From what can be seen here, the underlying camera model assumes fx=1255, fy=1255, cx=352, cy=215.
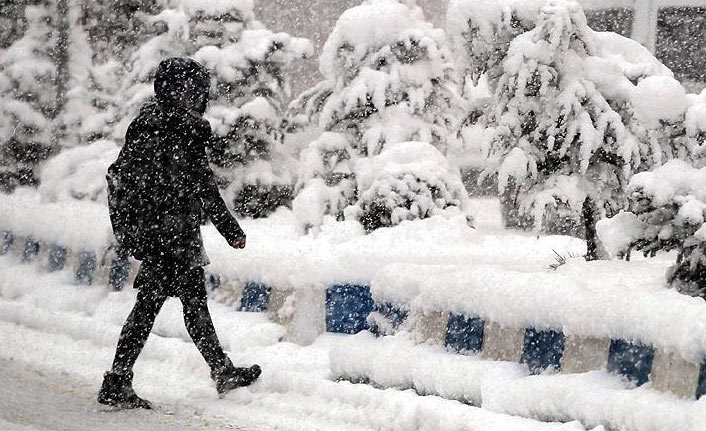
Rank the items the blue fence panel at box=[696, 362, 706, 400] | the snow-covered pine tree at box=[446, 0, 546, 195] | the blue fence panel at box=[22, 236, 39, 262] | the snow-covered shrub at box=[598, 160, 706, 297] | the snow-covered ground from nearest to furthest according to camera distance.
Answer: the blue fence panel at box=[696, 362, 706, 400]
the snow-covered ground
the snow-covered shrub at box=[598, 160, 706, 297]
the snow-covered pine tree at box=[446, 0, 546, 195]
the blue fence panel at box=[22, 236, 39, 262]

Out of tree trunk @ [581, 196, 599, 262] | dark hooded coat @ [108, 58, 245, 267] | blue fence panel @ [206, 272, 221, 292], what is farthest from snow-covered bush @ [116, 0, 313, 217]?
dark hooded coat @ [108, 58, 245, 267]

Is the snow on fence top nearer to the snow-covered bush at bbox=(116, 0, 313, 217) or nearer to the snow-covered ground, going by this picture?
the snow-covered ground

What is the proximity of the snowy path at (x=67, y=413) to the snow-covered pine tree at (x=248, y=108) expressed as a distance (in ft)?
22.6

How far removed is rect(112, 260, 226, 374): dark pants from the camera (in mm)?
6836

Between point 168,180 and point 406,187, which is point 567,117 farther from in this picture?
point 168,180

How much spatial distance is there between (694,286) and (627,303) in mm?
1112

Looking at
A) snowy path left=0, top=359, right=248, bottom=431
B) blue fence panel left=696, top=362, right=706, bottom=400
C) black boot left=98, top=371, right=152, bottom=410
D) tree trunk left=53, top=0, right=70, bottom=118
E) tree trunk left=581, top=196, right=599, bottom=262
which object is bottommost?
snowy path left=0, top=359, right=248, bottom=431

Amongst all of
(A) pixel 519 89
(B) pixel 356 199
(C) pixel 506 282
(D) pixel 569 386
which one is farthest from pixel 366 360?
(B) pixel 356 199

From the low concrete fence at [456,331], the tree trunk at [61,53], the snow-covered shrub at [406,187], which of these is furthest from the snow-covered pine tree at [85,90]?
the low concrete fence at [456,331]

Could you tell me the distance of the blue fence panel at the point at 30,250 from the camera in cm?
1106

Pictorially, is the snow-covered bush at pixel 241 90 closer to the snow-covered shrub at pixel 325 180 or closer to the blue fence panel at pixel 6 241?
the snow-covered shrub at pixel 325 180

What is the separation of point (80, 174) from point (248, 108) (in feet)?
8.07

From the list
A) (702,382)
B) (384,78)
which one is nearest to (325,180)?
(384,78)

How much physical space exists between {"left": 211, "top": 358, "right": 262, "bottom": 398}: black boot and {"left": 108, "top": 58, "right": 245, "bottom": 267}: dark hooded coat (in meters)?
0.60
